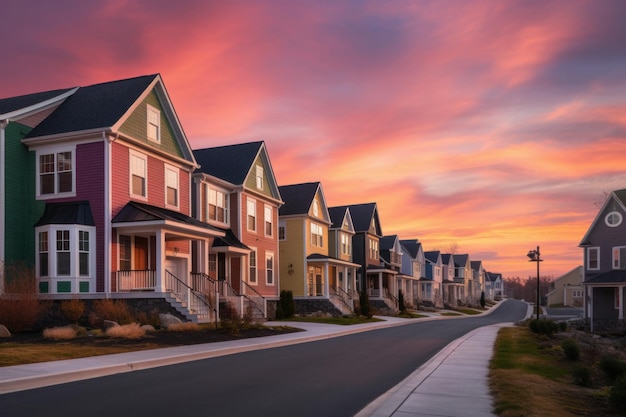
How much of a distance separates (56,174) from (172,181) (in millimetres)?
5610

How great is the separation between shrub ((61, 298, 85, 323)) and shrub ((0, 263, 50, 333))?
0.73 meters

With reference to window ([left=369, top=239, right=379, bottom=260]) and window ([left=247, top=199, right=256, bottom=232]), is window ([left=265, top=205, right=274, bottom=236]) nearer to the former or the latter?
window ([left=247, top=199, right=256, bottom=232])

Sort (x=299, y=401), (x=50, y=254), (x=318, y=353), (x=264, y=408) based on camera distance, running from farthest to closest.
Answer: (x=50, y=254)
(x=318, y=353)
(x=299, y=401)
(x=264, y=408)

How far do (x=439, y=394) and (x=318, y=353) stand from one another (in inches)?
318

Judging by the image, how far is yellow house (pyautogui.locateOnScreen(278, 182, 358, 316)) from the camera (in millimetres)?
44906

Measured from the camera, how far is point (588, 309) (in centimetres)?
5041

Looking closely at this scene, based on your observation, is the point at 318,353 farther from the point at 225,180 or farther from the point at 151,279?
the point at 225,180

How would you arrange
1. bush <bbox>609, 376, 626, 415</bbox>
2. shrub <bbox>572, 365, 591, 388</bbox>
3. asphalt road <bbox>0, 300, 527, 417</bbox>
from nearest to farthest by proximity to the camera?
bush <bbox>609, 376, 626, 415</bbox>, asphalt road <bbox>0, 300, 527, 417</bbox>, shrub <bbox>572, 365, 591, 388</bbox>

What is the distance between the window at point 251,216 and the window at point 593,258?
28.5 meters

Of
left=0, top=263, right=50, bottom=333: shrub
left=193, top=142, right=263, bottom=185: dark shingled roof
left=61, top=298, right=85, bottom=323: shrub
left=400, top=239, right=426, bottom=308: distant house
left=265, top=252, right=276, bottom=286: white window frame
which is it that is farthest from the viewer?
left=400, top=239, right=426, bottom=308: distant house

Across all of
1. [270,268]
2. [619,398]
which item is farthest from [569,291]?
[619,398]

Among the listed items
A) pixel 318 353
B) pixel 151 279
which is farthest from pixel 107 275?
pixel 318 353

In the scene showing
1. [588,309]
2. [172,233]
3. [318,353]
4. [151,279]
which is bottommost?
[588,309]

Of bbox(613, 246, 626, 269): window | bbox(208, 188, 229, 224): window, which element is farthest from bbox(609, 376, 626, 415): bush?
bbox(613, 246, 626, 269): window
